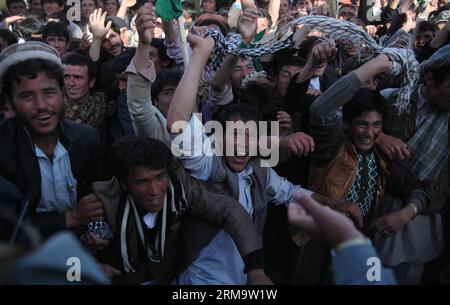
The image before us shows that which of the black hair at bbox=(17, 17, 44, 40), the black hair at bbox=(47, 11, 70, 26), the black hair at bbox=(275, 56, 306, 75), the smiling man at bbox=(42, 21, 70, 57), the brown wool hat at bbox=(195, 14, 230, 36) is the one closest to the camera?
the black hair at bbox=(275, 56, 306, 75)

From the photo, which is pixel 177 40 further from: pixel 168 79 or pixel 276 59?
pixel 276 59

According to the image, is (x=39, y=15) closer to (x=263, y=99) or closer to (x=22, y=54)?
(x=263, y=99)

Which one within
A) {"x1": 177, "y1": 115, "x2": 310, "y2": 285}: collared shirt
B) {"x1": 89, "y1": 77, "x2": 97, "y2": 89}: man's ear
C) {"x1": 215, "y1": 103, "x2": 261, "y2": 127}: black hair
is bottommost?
{"x1": 177, "y1": 115, "x2": 310, "y2": 285}: collared shirt

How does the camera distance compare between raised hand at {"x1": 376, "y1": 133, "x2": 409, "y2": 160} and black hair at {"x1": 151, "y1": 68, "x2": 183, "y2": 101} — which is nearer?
raised hand at {"x1": 376, "y1": 133, "x2": 409, "y2": 160}

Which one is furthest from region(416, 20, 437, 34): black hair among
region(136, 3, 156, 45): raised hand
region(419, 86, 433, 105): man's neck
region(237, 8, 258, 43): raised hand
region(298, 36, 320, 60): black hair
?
region(136, 3, 156, 45): raised hand

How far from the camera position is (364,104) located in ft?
8.32

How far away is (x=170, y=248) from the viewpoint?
2.15m

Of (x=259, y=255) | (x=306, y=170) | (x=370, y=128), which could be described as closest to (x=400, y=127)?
(x=370, y=128)

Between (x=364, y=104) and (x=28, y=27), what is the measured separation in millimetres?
3729

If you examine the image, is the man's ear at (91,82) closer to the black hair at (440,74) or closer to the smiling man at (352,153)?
the smiling man at (352,153)

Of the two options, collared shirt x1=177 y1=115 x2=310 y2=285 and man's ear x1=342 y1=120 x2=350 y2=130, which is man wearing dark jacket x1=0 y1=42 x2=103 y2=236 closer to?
collared shirt x1=177 y1=115 x2=310 y2=285

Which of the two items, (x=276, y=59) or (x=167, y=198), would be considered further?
(x=276, y=59)

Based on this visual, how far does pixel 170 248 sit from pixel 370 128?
1.15 m

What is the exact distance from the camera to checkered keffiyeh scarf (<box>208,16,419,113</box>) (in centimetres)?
241
